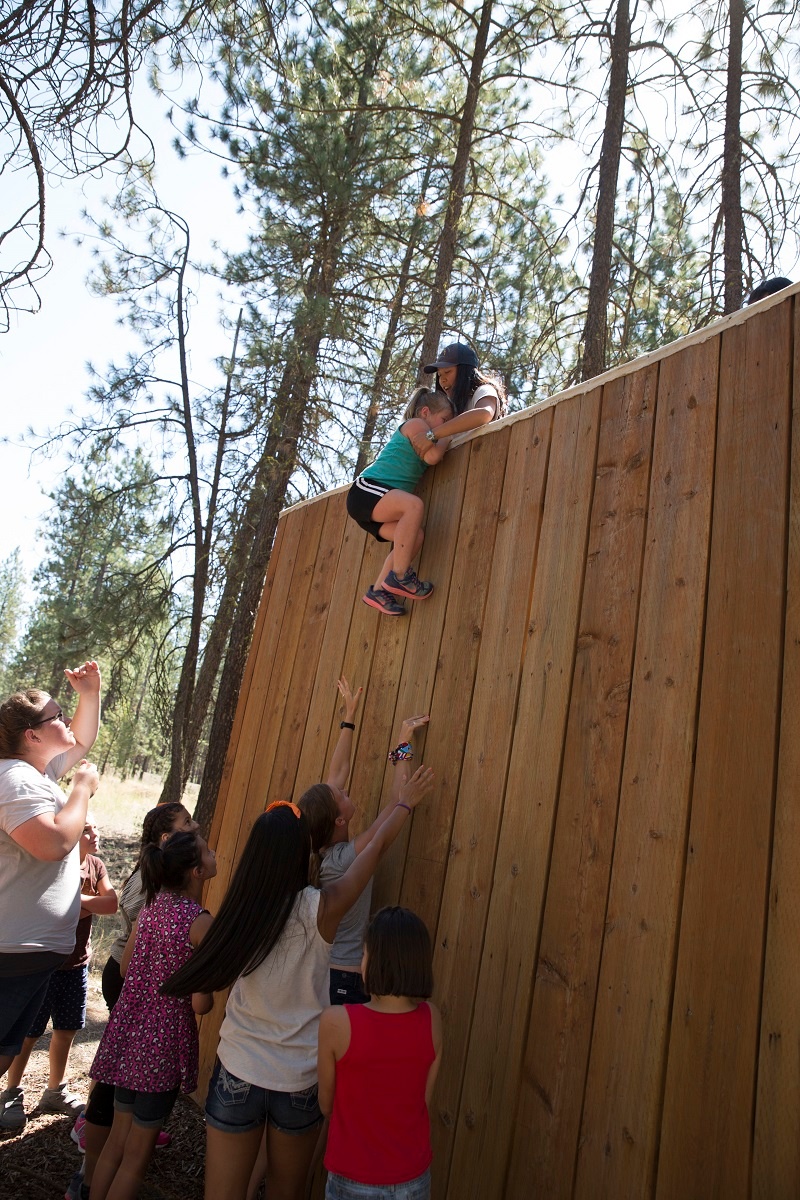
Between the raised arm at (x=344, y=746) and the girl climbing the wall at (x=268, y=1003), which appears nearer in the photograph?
the girl climbing the wall at (x=268, y=1003)

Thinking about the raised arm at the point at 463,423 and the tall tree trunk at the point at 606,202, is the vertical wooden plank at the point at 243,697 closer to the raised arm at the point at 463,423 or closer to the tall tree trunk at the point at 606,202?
the raised arm at the point at 463,423

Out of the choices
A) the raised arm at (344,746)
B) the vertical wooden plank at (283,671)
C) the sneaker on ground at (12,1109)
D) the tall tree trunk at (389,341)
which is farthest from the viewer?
the tall tree trunk at (389,341)

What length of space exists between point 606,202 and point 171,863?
622 centimetres

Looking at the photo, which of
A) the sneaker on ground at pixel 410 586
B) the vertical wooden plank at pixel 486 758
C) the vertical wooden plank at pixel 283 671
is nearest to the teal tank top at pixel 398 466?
the sneaker on ground at pixel 410 586

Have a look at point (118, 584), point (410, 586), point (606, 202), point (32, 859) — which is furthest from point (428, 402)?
point (118, 584)

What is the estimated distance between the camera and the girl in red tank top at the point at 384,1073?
6.73 feet

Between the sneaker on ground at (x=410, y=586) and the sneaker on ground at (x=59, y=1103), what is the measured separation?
2828 millimetres

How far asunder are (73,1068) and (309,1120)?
2.91m

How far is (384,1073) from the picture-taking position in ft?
6.82

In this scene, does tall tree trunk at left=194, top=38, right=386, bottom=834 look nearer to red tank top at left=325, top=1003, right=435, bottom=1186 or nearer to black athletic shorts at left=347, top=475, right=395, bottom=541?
black athletic shorts at left=347, top=475, right=395, bottom=541

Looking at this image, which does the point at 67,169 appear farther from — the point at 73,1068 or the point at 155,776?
the point at 155,776

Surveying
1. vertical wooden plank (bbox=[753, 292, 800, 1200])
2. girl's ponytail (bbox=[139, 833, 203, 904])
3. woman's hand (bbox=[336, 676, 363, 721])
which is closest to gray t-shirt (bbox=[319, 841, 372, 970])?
girl's ponytail (bbox=[139, 833, 203, 904])

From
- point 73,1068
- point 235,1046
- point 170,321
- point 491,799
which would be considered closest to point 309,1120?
point 235,1046

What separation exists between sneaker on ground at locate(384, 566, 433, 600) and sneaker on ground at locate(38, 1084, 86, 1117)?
2.83 meters
